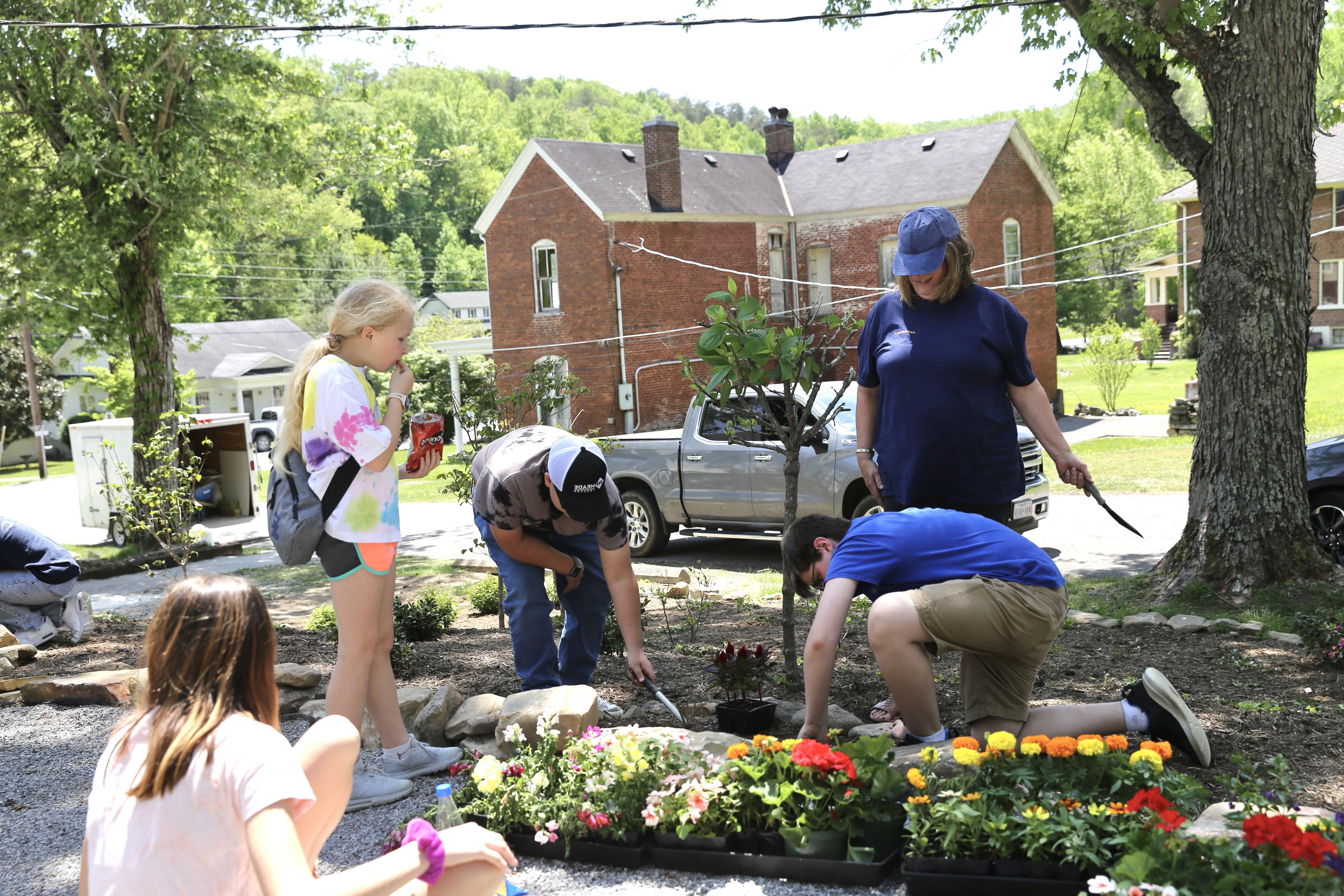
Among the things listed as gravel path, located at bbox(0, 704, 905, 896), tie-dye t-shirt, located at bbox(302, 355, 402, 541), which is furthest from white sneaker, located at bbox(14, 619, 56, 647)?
tie-dye t-shirt, located at bbox(302, 355, 402, 541)

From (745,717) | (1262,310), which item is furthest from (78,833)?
(1262,310)

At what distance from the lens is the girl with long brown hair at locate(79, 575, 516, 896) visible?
1.91 m

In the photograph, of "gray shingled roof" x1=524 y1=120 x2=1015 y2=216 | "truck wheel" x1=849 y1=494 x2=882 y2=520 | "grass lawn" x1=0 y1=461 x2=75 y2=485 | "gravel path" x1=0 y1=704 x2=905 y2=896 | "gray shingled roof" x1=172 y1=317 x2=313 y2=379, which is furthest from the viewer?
"gray shingled roof" x1=172 y1=317 x2=313 y2=379

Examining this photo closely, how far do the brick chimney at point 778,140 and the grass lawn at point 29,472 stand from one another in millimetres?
24204

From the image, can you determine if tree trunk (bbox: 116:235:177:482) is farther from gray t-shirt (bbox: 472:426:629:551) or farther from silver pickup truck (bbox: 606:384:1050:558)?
gray t-shirt (bbox: 472:426:629:551)

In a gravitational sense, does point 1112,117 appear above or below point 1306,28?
above

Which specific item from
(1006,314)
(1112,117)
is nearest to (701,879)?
(1006,314)

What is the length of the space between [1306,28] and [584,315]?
73.0 feet

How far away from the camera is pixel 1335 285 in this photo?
39.2 metres

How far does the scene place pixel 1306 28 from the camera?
6434mm

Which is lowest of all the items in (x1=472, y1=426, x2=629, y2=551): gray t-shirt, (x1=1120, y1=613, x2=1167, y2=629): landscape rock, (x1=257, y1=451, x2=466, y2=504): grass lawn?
(x1=257, y1=451, x2=466, y2=504): grass lawn

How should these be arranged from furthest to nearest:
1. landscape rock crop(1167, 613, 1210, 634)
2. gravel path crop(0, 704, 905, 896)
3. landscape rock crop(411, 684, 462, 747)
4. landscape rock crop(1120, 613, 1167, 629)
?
1. landscape rock crop(1120, 613, 1167, 629)
2. landscape rock crop(1167, 613, 1210, 634)
3. landscape rock crop(411, 684, 462, 747)
4. gravel path crop(0, 704, 905, 896)

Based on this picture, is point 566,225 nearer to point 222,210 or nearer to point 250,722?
point 222,210

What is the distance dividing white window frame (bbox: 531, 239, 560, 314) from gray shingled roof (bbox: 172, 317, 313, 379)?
24005 mm
